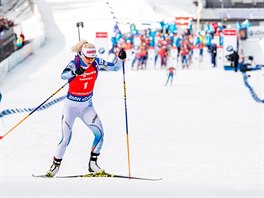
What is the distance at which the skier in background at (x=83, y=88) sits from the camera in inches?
325

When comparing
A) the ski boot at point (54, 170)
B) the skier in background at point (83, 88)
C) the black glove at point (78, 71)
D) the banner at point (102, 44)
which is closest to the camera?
the black glove at point (78, 71)

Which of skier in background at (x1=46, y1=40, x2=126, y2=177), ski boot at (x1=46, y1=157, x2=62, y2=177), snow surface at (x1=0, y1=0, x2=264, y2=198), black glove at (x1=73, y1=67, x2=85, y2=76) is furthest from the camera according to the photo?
ski boot at (x1=46, y1=157, x2=62, y2=177)

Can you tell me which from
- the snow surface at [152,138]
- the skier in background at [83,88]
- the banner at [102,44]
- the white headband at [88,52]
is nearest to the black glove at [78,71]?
the skier in background at [83,88]

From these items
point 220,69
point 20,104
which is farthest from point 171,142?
point 220,69

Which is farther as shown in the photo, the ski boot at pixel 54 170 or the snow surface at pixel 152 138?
the ski boot at pixel 54 170

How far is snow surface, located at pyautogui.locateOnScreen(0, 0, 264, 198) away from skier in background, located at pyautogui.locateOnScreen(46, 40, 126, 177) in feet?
1.95

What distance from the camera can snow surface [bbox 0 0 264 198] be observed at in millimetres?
7871

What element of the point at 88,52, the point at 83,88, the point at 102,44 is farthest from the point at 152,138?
the point at 102,44

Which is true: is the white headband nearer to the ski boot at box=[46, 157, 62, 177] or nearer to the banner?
the ski boot at box=[46, 157, 62, 177]

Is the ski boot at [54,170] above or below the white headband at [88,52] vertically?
below

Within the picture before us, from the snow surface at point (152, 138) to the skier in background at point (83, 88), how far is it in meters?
0.59

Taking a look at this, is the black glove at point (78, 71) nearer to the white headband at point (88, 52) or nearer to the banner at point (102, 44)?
→ the white headband at point (88, 52)

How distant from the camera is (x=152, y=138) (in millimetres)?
15586

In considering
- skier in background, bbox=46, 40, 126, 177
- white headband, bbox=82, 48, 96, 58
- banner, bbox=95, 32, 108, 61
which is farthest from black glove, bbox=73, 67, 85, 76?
banner, bbox=95, 32, 108, 61
